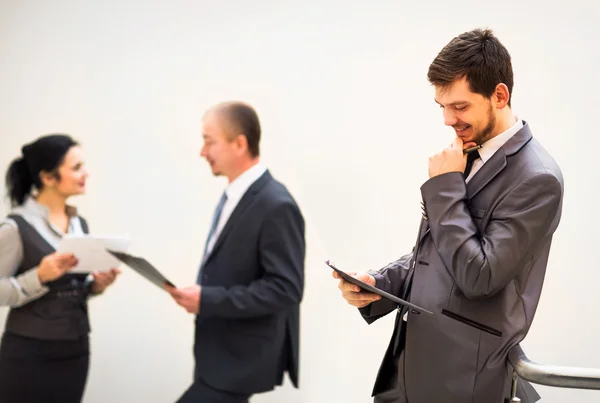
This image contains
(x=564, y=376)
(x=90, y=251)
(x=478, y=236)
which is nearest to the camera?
(x=564, y=376)

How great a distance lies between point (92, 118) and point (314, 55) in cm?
100

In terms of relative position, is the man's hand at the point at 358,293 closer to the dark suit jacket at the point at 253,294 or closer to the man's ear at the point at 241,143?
the dark suit jacket at the point at 253,294

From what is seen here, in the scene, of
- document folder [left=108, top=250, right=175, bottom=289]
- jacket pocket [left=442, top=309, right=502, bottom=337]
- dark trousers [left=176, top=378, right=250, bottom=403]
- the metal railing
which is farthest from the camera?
dark trousers [left=176, top=378, right=250, bottom=403]

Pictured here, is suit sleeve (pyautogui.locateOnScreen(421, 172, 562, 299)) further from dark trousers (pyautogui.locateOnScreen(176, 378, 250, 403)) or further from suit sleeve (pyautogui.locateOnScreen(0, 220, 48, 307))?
suit sleeve (pyautogui.locateOnScreen(0, 220, 48, 307))

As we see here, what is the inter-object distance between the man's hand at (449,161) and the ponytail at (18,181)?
5.19 feet

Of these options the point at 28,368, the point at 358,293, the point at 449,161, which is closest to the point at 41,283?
the point at 28,368

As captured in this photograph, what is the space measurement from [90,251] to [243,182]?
25.2 inches

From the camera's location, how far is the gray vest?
7.91 ft

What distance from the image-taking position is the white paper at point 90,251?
8.00 feet

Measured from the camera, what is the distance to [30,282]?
241 cm

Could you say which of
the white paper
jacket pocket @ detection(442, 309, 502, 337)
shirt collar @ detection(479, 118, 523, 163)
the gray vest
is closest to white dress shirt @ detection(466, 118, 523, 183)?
shirt collar @ detection(479, 118, 523, 163)

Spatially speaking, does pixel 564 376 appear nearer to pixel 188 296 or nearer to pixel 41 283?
pixel 188 296

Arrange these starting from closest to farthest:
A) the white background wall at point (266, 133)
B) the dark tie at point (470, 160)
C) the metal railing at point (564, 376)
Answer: the metal railing at point (564, 376) → the dark tie at point (470, 160) → the white background wall at point (266, 133)

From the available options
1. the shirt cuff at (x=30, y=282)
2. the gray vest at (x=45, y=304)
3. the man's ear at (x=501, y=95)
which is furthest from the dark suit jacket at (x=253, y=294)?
the man's ear at (x=501, y=95)
